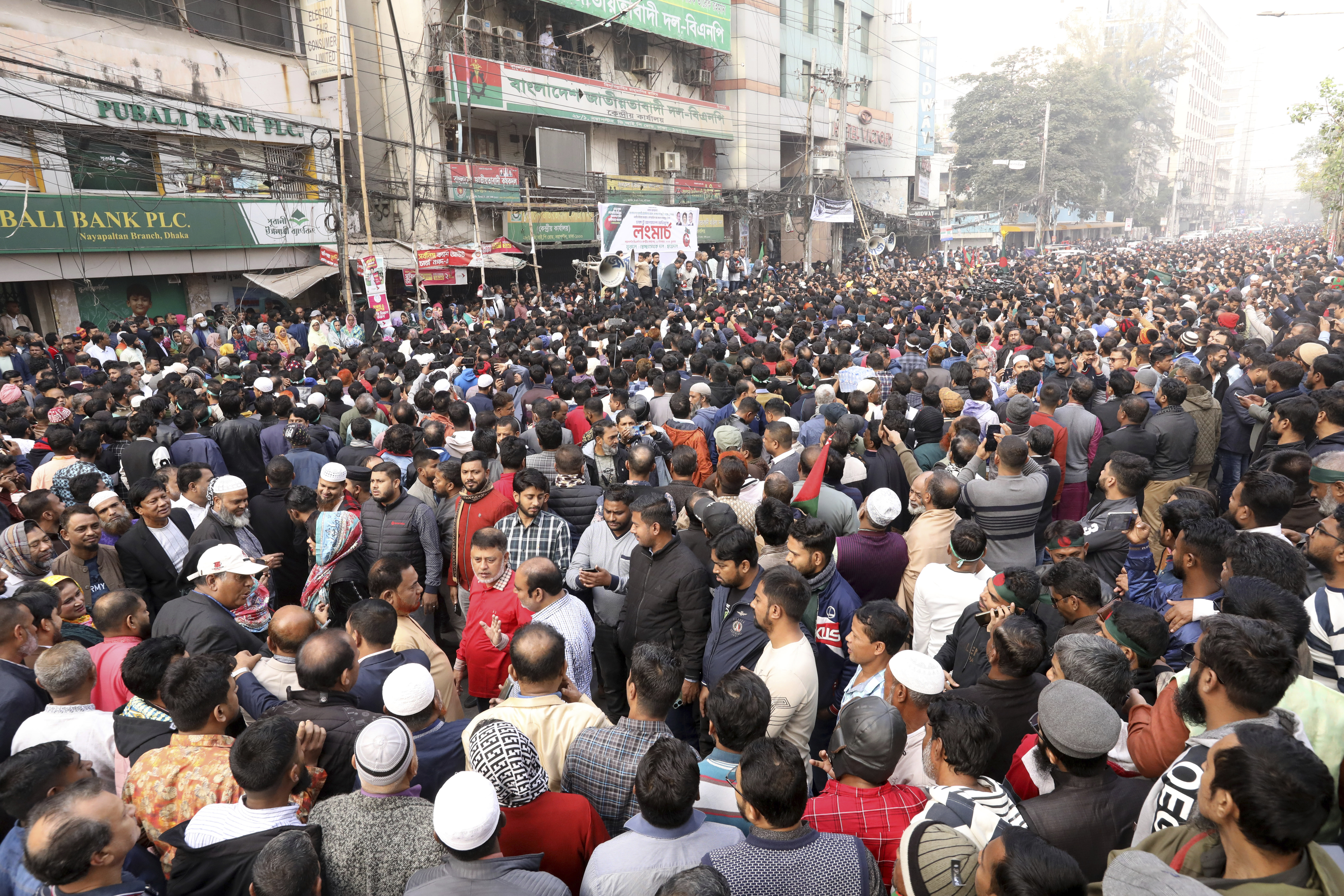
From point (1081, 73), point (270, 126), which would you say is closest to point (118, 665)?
point (270, 126)

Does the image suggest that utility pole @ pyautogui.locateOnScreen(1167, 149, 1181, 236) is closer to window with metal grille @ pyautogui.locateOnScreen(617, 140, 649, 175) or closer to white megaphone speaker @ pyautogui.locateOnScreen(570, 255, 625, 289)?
window with metal grille @ pyautogui.locateOnScreen(617, 140, 649, 175)

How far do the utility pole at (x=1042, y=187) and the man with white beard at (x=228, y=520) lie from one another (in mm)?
45252

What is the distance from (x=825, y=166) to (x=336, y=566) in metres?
37.7

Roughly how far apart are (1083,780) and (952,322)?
1204cm

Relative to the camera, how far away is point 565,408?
686 centimetres

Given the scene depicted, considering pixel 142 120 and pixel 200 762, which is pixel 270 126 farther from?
pixel 200 762

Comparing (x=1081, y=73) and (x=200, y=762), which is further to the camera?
(x=1081, y=73)

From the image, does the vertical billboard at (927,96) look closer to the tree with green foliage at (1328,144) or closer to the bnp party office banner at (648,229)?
the tree with green foliage at (1328,144)

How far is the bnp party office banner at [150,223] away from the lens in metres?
13.5

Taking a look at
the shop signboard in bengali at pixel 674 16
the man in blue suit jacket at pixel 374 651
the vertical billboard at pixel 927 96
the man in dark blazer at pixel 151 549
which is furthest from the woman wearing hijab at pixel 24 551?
the vertical billboard at pixel 927 96

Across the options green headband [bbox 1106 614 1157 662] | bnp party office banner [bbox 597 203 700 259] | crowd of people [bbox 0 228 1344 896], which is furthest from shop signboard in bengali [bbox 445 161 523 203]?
green headband [bbox 1106 614 1157 662]

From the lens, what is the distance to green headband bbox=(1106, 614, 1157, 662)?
2.89 metres

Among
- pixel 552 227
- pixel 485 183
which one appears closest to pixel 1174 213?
pixel 552 227

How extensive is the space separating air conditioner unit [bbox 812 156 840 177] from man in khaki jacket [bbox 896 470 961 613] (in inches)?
1273
